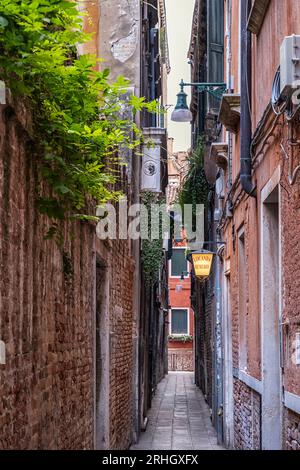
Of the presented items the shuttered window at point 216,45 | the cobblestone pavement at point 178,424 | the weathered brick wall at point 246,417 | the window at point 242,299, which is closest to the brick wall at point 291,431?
the weathered brick wall at point 246,417

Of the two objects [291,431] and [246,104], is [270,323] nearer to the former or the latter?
[291,431]

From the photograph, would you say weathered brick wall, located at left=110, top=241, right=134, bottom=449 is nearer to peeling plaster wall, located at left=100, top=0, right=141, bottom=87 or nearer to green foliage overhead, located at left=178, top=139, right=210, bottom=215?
peeling plaster wall, located at left=100, top=0, right=141, bottom=87

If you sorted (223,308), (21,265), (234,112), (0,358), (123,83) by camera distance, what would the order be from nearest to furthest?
(0,358) < (21,265) < (123,83) < (234,112) < (223,308)

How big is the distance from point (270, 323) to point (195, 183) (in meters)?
11.1

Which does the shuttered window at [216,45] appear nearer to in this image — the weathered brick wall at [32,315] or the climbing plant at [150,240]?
the climbing plant at [150,240]

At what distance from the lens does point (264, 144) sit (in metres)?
9.12

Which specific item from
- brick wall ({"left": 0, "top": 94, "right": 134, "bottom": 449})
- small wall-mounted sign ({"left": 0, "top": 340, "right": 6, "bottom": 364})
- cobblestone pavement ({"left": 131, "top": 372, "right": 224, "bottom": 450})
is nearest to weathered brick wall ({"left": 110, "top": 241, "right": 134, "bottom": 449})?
cobblestone pavement ({"left": 131, "top": 372, "right": 224, "bottom": 450})

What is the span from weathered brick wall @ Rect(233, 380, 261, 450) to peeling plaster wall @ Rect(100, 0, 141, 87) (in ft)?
19.5

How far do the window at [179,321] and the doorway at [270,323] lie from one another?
123 feet

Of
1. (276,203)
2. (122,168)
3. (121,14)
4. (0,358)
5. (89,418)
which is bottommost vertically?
(89,418)

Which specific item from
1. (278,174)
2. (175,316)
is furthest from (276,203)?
(175,316)

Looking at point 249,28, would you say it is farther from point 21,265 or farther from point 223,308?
point 223,308

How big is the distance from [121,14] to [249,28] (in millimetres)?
6918

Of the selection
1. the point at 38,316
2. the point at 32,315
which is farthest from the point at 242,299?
the point at 32,315
